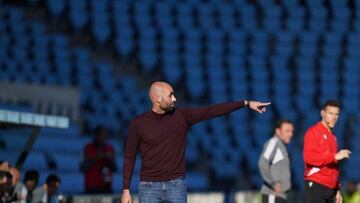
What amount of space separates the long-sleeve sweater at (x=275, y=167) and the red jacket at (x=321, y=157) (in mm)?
1272

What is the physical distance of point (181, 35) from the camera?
22875 millimetres

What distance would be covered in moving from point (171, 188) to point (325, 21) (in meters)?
17.0

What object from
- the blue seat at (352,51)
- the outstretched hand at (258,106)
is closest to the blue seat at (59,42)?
the blue seat at (352,51)

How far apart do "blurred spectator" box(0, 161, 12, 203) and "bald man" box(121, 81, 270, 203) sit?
218 centimetres

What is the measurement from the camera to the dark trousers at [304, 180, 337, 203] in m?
9.69

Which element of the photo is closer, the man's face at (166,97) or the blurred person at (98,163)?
the man's face at (166,97)

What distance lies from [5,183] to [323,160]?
3.36m

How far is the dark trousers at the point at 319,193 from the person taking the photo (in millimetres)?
9688

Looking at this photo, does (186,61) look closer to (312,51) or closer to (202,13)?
(202,13)

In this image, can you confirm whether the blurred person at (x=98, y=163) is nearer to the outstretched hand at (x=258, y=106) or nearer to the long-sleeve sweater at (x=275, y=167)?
the long-sleeve sweater at (x=275, y=167)

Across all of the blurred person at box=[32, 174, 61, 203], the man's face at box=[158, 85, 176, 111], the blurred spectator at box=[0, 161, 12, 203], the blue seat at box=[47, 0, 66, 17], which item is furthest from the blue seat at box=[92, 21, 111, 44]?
the man's face at box=[158, 85, 176, 111]

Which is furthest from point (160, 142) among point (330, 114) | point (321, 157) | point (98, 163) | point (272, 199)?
point (98, 163)

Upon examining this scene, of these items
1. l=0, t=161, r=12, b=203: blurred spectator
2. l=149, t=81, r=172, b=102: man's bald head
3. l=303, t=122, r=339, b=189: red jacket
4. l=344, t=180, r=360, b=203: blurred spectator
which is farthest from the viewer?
l=344, t=180, r=360, b=203: blurred spectator

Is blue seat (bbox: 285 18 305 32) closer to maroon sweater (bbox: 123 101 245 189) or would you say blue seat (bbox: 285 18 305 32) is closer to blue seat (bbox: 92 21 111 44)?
blue seat (bbox: 92 21 111 44)
